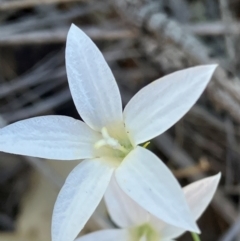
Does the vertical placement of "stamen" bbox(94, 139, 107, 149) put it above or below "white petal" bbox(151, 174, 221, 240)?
above

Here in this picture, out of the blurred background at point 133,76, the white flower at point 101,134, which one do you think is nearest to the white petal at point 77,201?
the white flower at point 101,134

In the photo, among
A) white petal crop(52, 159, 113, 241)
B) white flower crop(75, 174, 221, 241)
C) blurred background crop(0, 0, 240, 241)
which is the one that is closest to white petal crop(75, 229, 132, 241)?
white flower crop(75, 174, 221, 241)

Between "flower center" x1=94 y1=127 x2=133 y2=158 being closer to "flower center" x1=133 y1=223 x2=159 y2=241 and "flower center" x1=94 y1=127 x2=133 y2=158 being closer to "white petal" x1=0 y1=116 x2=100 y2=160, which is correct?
"white petal" x1=0 y1=116 x2=100 y2=160

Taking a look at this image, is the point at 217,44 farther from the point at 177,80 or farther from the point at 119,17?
the point at 177,80

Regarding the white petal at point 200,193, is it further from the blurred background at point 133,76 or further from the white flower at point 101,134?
the blurred background at point 133,76

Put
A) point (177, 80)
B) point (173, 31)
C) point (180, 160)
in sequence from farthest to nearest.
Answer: point (180, 160)
point (173, 31)
point (177, 80)

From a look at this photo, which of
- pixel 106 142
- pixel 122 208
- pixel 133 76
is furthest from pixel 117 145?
pixel 133 76

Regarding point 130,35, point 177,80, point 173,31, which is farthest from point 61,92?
point 177,80
